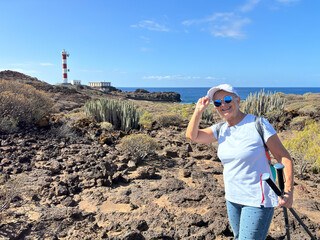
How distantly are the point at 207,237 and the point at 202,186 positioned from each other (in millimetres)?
1567

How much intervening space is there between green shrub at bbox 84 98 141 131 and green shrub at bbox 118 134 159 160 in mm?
3136

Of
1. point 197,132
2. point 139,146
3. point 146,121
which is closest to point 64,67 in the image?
point 146,121

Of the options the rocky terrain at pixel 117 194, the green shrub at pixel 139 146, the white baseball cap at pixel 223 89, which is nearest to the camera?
the white baseball cap at pixel 223 89

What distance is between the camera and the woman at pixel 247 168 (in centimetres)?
178

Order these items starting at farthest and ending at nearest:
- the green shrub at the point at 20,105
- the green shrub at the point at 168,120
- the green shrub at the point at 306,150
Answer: the green shrub at the point at 168,120
the green shrub at the point at 20,105
the green shrub at the point at 306,150

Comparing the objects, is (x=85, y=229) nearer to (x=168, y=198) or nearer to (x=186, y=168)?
(x=168, y=198)

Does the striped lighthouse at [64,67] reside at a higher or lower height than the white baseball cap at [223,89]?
higher

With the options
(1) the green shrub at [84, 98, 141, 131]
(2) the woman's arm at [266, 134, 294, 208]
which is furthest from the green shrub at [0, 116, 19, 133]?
(2) the woman's arm at [266, 134, 294, 208]

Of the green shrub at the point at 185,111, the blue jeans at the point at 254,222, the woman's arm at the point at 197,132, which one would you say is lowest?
the green shrub at the point at 185,111

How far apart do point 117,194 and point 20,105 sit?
252 inches

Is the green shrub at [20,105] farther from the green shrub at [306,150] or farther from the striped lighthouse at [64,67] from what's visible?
the striped lighthouse at [64,67]

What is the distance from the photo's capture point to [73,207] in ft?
12.1

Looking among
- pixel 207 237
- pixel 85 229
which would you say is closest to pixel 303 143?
pixel 207 237

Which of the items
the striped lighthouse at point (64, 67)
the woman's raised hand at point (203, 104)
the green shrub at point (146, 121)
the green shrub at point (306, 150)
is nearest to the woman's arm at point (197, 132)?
the woman's raised hand at point (203, 104)
